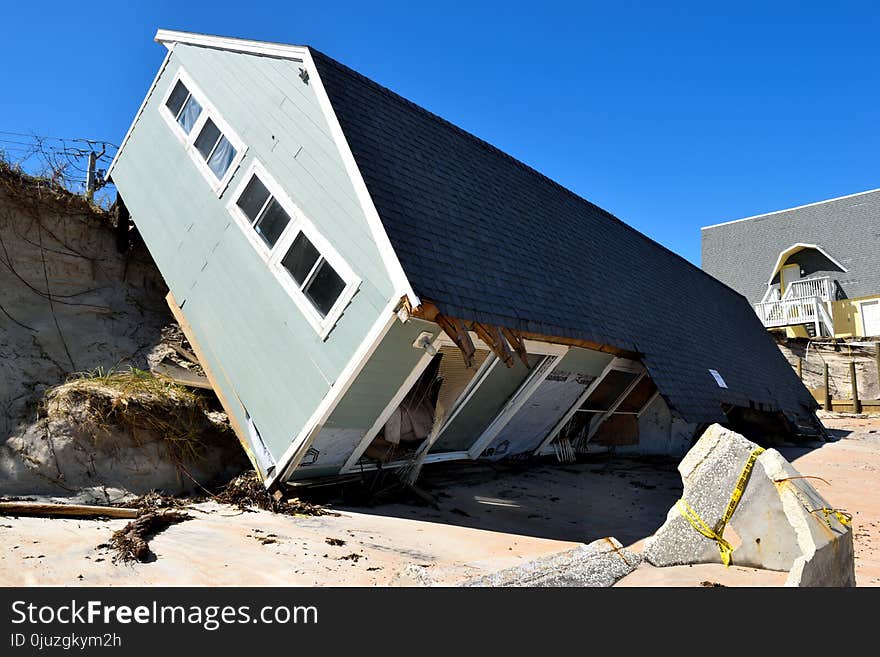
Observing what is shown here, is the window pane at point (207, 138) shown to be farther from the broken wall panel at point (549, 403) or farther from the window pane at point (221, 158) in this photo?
the broken wall panel at point (549, 403)

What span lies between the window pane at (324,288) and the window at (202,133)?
274 centimetres

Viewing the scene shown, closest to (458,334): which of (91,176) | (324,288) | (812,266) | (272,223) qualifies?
(324,288)

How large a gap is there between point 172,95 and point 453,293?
7308 mm

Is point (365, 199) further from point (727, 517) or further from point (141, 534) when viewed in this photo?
point (727, 517)

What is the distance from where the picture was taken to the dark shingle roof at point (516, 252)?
8.14 m

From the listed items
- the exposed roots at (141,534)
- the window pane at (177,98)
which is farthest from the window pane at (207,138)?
the exposed roots at (141,534)

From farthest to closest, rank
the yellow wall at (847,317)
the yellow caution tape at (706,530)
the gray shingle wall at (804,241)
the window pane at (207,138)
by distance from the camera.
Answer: the gray shingle wall at (804,241)
the yellow wall at (847,317)
the window pane at (207,138)
the yellow caution tape at (706,530)

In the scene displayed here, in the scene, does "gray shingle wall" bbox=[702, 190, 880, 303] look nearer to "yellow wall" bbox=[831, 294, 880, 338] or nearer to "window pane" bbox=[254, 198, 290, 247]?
"yellow wall" bbox=[831, 294, 880, 338]

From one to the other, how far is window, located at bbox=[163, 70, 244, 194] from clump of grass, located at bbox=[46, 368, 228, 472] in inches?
126

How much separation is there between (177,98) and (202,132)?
1442mm

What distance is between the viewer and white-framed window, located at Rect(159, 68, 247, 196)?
9695 millimetres

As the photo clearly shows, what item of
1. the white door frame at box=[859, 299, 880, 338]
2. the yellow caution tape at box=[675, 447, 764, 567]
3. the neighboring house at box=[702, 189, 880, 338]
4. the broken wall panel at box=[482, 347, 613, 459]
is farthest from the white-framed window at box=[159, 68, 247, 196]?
the white door frame at box=[859, 299, 880, 338]
